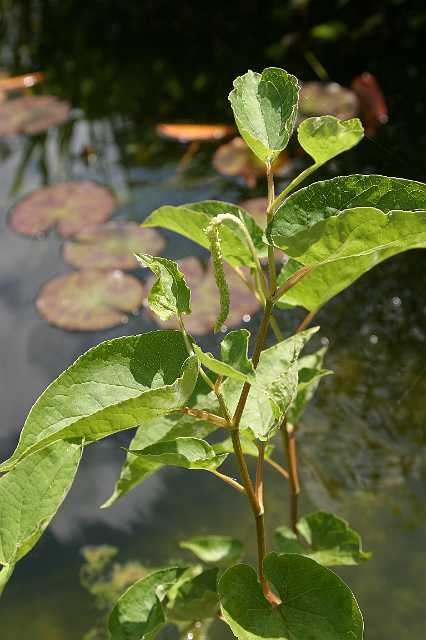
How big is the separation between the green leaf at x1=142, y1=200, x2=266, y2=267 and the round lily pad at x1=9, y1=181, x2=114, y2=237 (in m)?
1.07

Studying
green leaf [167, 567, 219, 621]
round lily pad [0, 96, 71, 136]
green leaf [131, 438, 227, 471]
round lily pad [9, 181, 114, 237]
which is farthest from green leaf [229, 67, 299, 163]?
round lily pad [0, 96, 71, 136]

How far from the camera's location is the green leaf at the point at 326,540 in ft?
2.58

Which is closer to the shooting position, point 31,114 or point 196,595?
point 196,595

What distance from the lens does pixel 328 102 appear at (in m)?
1.85

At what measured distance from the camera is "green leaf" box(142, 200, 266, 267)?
2.06ft

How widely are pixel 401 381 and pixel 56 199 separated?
0.92 m

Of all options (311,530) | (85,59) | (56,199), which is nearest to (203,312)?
(56,199)

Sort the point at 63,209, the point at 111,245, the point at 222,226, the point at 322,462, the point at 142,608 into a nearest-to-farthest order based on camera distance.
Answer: the point at 222,226, the point at 142,608, the point at 322,462, the point at 111,245, the point at 63,209

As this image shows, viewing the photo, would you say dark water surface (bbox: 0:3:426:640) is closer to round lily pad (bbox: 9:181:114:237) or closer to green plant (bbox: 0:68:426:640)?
Result: round lily pad (bbox: 9:181:114:237)

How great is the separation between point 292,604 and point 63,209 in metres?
1.28

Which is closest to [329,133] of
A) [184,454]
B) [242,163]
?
[184,454]

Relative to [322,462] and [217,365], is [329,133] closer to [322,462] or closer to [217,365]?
[217,365]

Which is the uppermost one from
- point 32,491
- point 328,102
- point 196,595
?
point 32,491

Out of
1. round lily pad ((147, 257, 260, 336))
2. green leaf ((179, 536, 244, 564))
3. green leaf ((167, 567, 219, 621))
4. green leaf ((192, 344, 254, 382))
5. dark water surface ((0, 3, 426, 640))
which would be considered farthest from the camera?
round lily pad ((147, 257, 260, 336))
